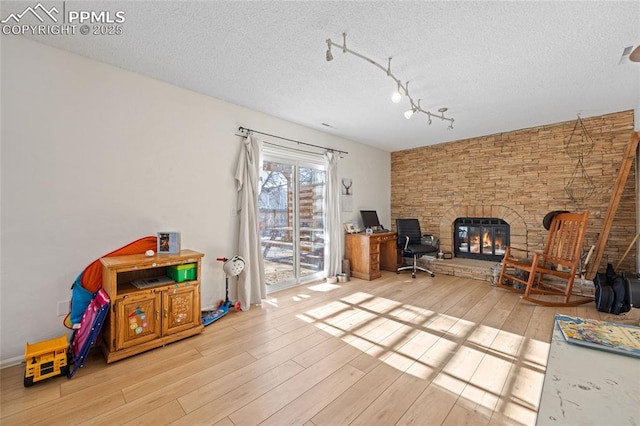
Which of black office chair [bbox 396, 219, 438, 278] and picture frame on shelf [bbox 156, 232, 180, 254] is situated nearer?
picture frame on shelf [bbox 156, 232, 180, 254]

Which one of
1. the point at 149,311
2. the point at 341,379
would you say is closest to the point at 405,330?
the point at 341,379

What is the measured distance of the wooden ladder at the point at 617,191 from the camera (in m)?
3.32

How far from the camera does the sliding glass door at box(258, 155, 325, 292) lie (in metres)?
3.93

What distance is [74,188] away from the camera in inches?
90.4

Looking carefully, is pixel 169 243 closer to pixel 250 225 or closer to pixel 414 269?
pixel 250 225

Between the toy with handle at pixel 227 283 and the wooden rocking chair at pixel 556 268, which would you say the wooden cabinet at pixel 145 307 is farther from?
the wooden rocking chair at pixel 556 268

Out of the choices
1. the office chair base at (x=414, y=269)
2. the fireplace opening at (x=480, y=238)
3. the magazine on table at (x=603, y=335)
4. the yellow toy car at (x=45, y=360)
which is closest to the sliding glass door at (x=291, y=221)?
the office chair base at (x=414, y=269)

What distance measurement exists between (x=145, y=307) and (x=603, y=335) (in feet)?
9.33

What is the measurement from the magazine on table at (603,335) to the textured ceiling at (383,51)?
1.94 m

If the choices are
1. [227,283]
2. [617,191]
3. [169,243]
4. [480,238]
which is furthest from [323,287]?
[617,191]

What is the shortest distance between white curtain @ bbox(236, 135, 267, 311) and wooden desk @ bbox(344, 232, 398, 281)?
6.04ft

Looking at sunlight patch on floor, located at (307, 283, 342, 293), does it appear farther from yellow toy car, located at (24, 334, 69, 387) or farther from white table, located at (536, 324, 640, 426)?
white table, located at (536, 324, 640, 426)

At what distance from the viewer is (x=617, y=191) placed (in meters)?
3.43

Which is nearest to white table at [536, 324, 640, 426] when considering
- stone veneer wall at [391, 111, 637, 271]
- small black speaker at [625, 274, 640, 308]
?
small black speaker at [625, 274, 640, 308]
